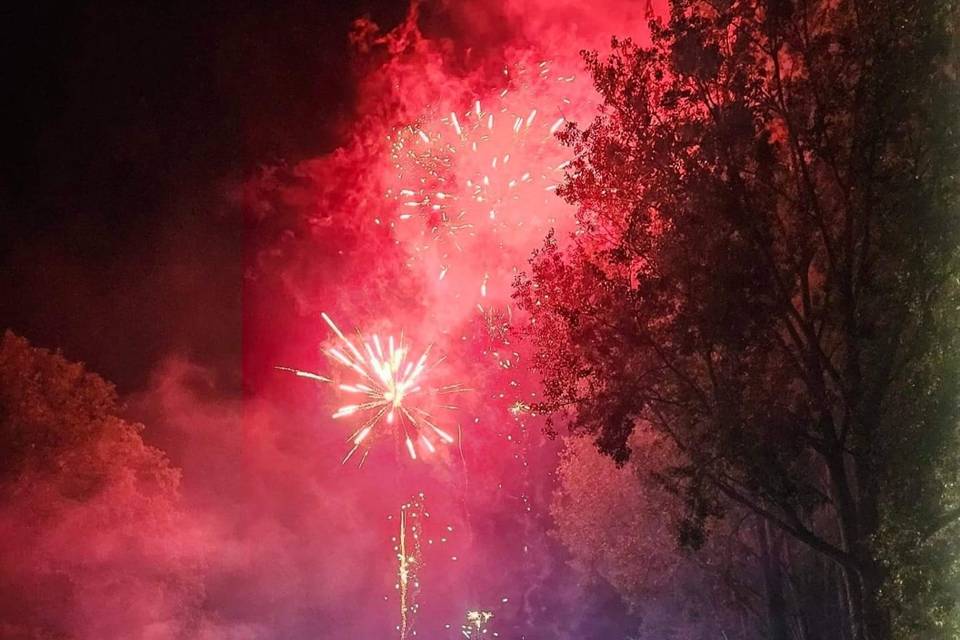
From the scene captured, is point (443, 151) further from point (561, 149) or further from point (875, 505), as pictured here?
point (875, 505)

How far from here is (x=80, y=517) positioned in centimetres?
2603

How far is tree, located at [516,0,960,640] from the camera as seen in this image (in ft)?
37.5

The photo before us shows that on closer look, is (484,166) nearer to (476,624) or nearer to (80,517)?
(80,517)

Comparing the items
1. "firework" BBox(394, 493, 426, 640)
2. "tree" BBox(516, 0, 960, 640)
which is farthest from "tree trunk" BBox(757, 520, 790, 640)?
"firework" BBox(394, 493, 426, 640)

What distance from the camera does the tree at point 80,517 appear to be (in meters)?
24.8

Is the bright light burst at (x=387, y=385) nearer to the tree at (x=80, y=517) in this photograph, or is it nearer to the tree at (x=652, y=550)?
the tree at (x=652, y=550)

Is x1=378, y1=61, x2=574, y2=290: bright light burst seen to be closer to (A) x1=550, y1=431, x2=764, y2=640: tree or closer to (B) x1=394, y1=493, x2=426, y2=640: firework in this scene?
(A) x1=550, y1=431, x2=764, y2=640: tree

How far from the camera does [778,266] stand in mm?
12953

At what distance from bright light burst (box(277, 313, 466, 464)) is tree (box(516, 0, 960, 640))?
40.3 ft

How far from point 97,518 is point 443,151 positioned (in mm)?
15507

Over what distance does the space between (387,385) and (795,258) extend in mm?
15797

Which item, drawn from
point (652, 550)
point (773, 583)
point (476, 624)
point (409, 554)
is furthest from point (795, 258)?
point (476, 624)

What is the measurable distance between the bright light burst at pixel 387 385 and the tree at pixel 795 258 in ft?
40.3

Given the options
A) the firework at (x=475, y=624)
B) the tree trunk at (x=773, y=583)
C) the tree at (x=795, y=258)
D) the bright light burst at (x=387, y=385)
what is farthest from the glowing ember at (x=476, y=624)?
the tree at (x=795, y=258)
